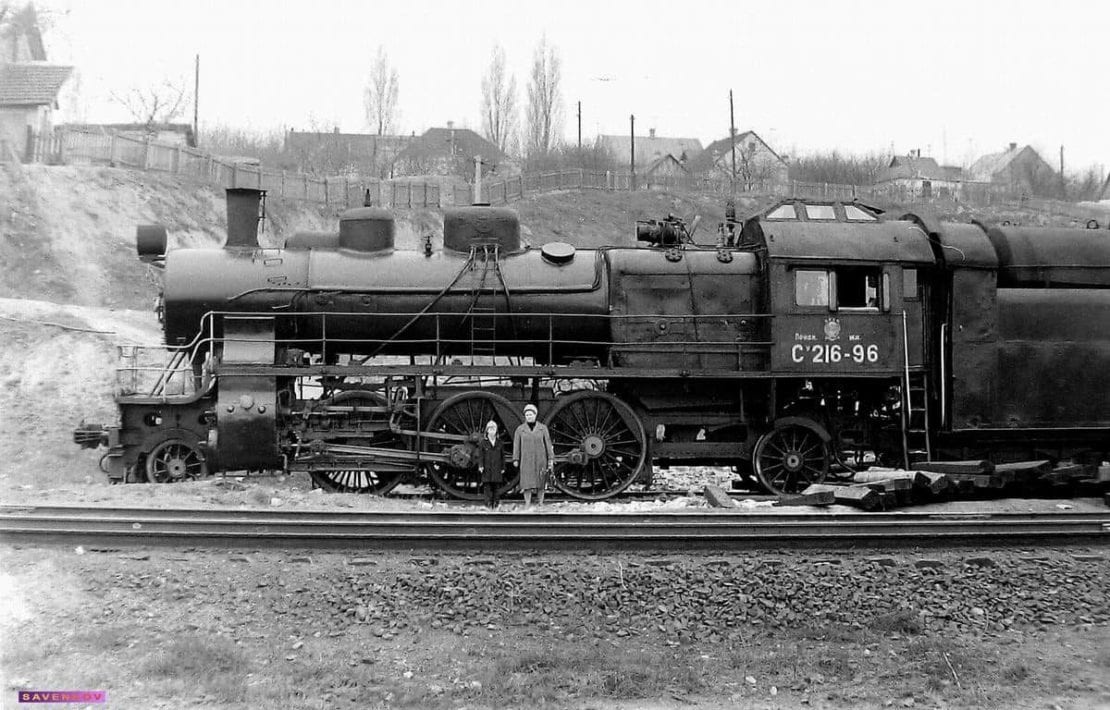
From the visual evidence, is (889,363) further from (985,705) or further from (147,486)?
(147,486)

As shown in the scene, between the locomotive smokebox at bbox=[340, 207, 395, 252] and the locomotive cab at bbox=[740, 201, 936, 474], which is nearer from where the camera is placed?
the locomotive cab at bbox=[740, 201, 936, 474]

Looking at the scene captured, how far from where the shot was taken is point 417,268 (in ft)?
45.6

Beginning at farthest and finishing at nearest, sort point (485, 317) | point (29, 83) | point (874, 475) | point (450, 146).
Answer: point (450, 146) → point (29, 83) → point (874, 475) → point (485, 317)

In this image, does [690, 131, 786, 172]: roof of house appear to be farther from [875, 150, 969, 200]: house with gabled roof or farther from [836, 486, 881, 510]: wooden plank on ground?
[836, 486, 881, 510]: wooden plank on ground

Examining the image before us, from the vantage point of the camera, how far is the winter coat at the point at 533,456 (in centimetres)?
1259

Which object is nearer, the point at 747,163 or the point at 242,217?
the point at 242,217

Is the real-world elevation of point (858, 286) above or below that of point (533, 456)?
above

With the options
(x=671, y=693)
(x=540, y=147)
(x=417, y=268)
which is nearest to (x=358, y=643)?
(x=671, y=693)

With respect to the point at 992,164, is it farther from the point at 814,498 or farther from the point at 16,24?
the point at 814,498

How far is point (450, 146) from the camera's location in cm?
7100

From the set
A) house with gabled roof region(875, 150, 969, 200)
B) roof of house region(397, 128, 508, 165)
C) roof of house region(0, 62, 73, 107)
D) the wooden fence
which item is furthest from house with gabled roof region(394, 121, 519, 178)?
house with gabled roof region(875, 150, 969, 200)

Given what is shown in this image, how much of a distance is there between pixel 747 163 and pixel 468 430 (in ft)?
193

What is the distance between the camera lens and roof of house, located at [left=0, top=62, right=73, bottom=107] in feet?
142

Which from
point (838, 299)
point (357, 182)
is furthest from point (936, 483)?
point (357, 182)
